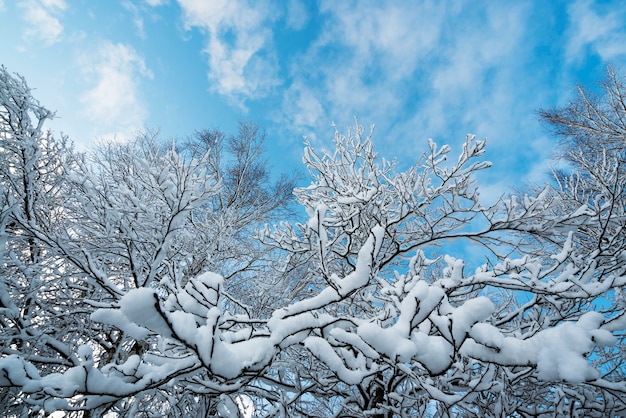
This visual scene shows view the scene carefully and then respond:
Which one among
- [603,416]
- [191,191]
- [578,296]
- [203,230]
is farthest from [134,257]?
[603,416]

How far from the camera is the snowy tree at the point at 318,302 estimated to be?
32.8 inches

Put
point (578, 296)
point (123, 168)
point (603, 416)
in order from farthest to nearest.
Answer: point (123, 168), point (603, 416), point (578, 296)

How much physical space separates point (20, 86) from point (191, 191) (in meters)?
2.28

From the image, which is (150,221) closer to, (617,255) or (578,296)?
(578,296)

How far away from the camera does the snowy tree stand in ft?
2.73

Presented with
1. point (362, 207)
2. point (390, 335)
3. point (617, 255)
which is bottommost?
point (390, 335)

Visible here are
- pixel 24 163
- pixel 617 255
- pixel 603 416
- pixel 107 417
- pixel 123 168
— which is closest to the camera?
pixel 603 416

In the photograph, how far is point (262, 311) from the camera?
4719 mm

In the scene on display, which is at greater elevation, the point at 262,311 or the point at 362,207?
the point at 362,207

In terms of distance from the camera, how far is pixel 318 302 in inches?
42.9

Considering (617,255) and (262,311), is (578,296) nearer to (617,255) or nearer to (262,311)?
(617,255)

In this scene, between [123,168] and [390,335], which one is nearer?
[390,335]

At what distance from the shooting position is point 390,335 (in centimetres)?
86

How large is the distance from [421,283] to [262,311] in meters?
4.18
